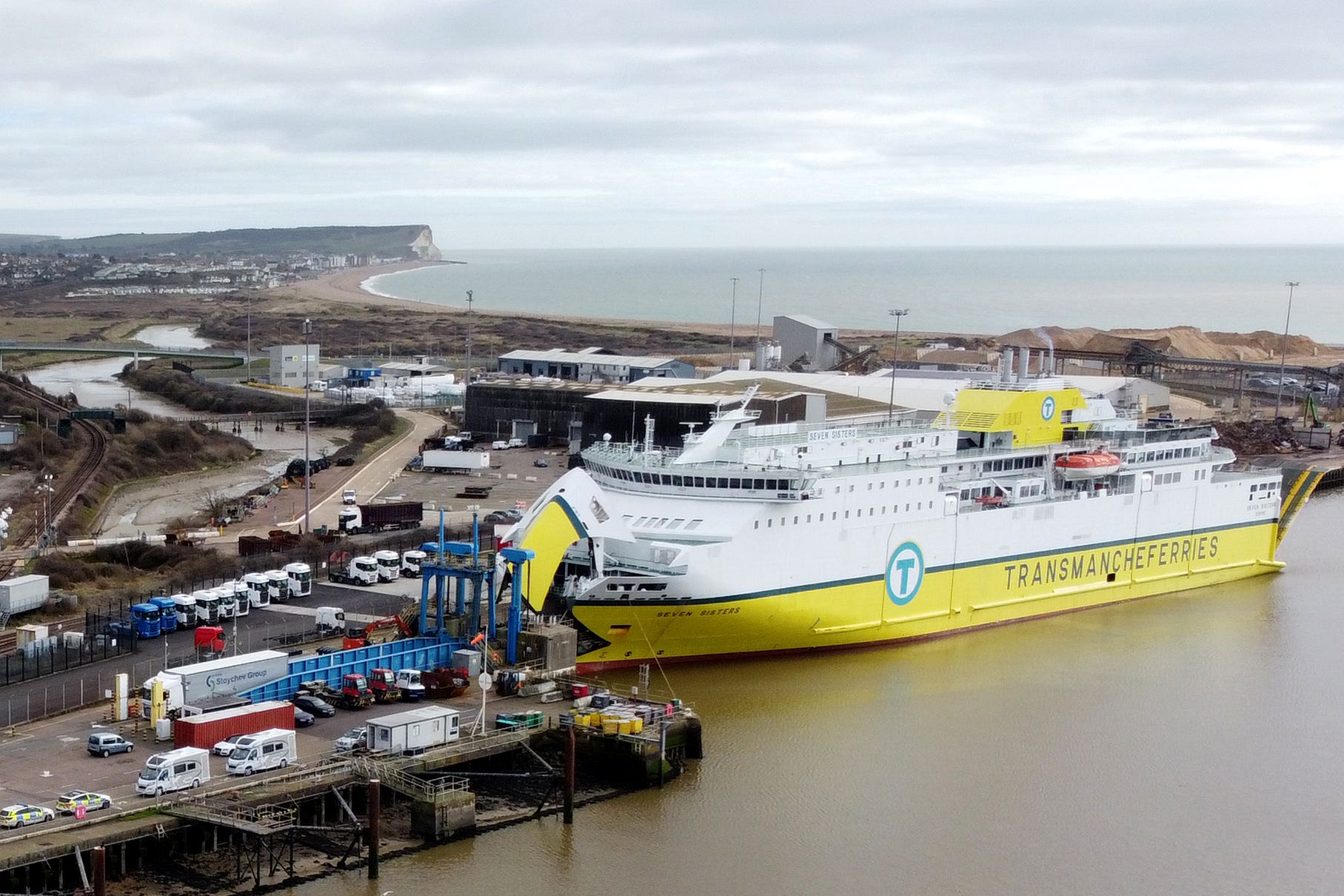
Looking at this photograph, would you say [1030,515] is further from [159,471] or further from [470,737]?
[159,471]

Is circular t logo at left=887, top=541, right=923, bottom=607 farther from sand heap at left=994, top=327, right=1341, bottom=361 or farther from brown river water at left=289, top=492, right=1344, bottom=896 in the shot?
sand heap at left=994, top=327, right=1341, bottom=361

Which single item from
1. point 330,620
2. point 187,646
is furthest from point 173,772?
point 330,620

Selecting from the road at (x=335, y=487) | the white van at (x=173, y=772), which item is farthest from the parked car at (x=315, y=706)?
the road at (x=335, y=487)

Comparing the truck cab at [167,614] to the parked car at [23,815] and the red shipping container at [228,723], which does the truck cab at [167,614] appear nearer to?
the red shipping container at [228,723]

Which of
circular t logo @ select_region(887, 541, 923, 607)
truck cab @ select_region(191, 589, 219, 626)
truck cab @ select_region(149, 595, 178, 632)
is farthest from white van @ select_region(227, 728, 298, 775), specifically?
circular t logo @ select_region(887, 541, 923, 607)

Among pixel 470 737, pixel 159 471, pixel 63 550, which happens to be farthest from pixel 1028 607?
pixel 159 471

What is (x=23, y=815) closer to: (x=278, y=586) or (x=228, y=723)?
(x=228, y=723)
